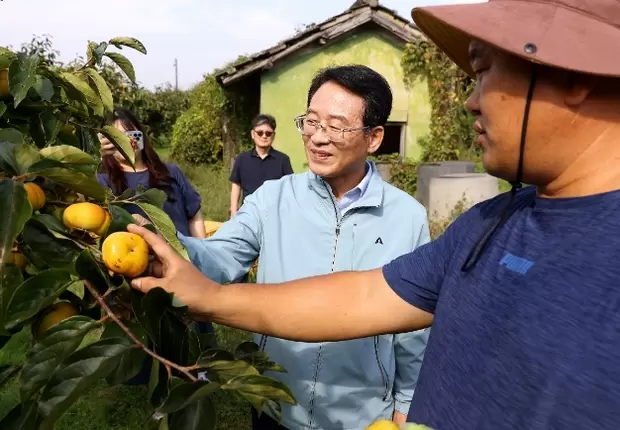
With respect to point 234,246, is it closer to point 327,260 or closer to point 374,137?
point 327,260

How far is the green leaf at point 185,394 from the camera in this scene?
3.18 feet

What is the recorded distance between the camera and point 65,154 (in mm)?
1214

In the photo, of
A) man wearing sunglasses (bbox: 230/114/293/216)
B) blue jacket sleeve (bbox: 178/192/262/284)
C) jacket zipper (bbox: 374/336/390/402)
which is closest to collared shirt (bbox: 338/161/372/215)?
blue jacket sleeve (bbox: 178/192/262/284)

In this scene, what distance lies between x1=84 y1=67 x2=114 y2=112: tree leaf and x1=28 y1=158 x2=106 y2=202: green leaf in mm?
412

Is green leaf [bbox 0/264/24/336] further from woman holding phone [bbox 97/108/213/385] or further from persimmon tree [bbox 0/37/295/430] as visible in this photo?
woman holding phone [bbox 97/108/213/385]

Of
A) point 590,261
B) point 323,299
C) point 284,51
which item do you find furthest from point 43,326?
point 284,51

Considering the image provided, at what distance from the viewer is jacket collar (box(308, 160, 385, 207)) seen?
6.78ft

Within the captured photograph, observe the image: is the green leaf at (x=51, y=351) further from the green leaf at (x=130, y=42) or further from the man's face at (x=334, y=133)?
the man's face at (x=334, y=133)

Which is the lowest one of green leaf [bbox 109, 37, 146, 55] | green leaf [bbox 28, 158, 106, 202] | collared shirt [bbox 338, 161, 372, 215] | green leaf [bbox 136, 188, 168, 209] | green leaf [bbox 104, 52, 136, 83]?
collared shirt [bbox 338, 161, 372, 215]

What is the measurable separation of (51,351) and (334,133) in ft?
4.15

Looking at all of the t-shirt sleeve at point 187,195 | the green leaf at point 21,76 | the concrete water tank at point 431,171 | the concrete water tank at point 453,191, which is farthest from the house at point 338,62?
the green leaf at point 21,76

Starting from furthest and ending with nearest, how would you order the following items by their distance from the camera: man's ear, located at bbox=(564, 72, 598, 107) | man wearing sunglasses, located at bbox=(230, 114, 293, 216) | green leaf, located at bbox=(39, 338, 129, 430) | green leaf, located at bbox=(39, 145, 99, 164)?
man wearing sunglasses, located at bbox=(230, 114, 293, 216), green leaf, located at bbox=(39, 145, 99, 164), man's ear, located at bbox=(564, 72, 598, 107), green leaf, located at bbox=(39, 338, 129, 430)

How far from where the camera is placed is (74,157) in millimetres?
1225

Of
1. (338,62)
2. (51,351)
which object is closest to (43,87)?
(51,351)
